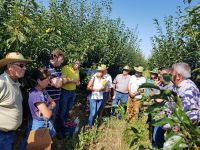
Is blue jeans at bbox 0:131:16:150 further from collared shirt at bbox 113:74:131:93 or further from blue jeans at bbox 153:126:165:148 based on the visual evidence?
collared shirt at bbox 113:74:131:93

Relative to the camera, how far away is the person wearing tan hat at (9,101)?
3.73 m

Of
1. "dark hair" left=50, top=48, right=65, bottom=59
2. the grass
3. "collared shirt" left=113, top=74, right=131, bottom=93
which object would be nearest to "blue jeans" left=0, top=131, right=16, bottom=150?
"dark hair" left=50, top=48, right=65, bottom=59

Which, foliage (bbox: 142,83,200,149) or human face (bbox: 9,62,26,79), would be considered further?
human face (bbox: 9,62,26,79)

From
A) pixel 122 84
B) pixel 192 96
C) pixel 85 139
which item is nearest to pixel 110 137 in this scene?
pixel 85 139

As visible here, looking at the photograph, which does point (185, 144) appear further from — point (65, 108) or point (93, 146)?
point (65, 108)

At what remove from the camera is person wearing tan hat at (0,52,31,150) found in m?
3.73

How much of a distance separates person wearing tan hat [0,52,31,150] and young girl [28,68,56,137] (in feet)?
1.57

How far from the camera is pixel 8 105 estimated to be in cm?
378

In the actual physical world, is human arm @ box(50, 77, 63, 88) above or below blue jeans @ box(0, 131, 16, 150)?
above

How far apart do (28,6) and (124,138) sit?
3.65 m

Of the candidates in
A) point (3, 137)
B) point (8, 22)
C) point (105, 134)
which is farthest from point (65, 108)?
point (3, 137)

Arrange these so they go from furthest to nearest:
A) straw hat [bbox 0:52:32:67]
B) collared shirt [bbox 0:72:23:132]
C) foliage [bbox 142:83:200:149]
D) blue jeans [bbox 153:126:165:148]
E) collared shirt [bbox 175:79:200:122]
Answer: blue jeans [bbox 153:126:165:148], straw hat [bbox 0:52:32:67], collared shirt [bbox 0:72:23:132], collared shirt [bbox 175:79:200:122], foliage [bbox 142:83:200:149]

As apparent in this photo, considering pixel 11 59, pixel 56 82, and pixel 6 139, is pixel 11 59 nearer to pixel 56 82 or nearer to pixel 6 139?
pixel 6 139

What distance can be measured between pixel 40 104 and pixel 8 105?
27.9 inches
